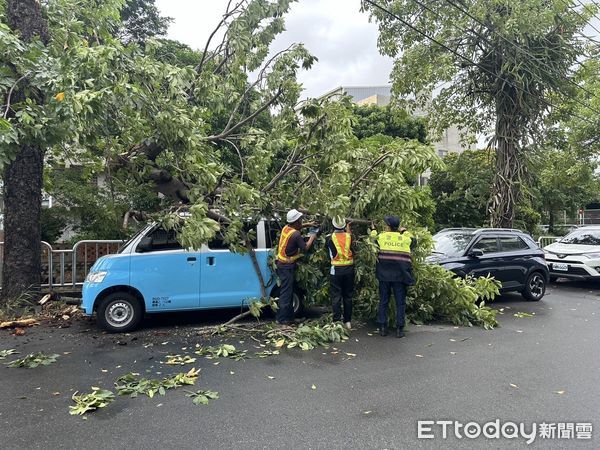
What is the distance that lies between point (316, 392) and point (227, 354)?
62.1 inches

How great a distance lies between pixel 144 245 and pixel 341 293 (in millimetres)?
3024

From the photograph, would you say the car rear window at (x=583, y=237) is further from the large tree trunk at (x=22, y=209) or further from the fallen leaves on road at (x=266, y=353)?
the large tree trunk at (x=22, y=209)

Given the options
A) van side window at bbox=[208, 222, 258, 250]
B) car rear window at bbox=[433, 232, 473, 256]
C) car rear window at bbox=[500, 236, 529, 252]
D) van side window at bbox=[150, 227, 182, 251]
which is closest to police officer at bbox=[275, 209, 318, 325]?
van side window at bbox=[208, 222, 258, 250]

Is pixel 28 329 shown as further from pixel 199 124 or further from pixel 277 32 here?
pixel 277 32

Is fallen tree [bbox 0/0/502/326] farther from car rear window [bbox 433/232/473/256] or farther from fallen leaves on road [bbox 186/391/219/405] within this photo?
car rear window [bbox 433/232/473/256]

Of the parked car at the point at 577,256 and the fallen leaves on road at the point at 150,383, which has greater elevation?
the parked car at the point at 577,256

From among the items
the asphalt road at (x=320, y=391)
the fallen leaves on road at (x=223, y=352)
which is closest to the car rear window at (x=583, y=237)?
the asphalt road at (x=320, y=391)

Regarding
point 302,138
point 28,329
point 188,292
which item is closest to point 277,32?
point 302,138

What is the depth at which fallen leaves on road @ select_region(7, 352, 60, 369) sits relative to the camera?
17.7ft

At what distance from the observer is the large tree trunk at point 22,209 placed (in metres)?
7.97

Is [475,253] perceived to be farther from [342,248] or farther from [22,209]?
[22,209]

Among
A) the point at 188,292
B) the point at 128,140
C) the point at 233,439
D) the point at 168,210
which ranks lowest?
the point at 233,439

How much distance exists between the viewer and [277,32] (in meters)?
7.62

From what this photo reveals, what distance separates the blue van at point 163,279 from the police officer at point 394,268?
5.69ft
